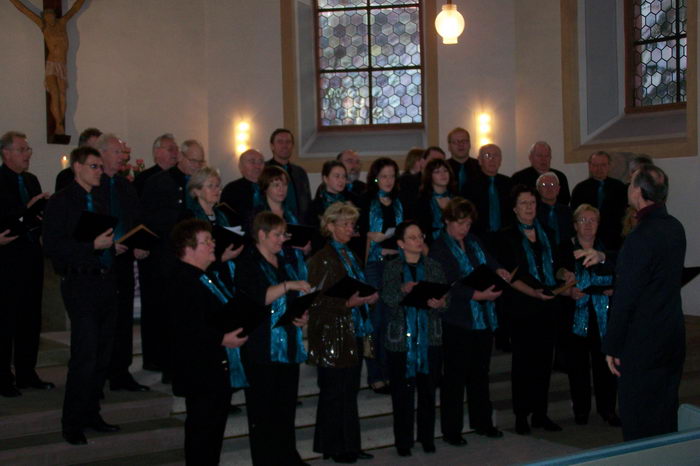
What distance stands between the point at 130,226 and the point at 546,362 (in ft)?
9.68

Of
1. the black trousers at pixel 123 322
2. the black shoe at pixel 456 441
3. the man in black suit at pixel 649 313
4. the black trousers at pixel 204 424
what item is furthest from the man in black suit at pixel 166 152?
the man in black suit at pixel 649 313

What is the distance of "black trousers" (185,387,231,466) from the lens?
173 inches

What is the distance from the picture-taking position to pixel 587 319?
257 inches

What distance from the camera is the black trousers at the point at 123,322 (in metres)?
6.13

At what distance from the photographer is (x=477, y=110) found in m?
10.8

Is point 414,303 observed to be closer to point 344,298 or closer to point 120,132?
point 344,298

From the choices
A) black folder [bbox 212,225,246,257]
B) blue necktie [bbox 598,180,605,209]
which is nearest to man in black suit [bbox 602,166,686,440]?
black folder [bbox 212,225,246,257]

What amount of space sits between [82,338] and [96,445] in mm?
654

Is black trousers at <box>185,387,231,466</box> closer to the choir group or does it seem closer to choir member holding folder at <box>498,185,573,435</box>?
the choir group

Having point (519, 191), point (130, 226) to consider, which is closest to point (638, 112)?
point (519, 191)

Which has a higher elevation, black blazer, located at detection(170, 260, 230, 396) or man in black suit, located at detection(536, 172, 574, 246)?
man in black suit, located at detection(536, 172, 574, 246)

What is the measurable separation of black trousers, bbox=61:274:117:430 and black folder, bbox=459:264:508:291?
6.95 feet

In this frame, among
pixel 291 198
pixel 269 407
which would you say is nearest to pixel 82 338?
pixel 269 407

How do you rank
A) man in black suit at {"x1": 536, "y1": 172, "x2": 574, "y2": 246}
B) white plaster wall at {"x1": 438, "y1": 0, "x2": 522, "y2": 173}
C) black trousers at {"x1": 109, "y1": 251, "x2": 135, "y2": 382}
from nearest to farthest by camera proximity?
black trousers at {"x1": 109, "y1": 251, "x2": 135, "y2": 382}, man in black suit at {"x1": 536, "y1": 172, "x2": 574, "y2": 246}, white plaster wall at {"x1": 438, "y1": 0, "x2": 522, "y2": 173}
